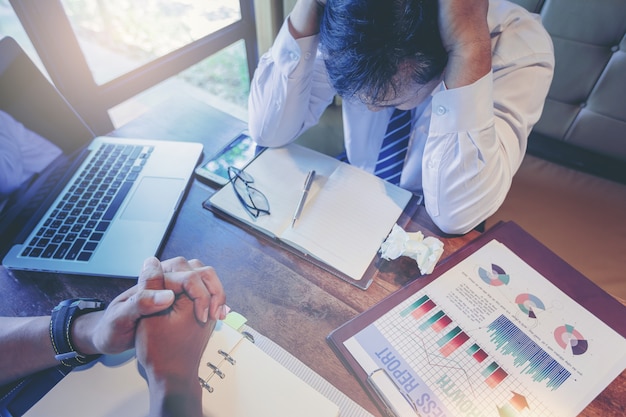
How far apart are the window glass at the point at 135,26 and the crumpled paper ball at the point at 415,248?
3.29 ft

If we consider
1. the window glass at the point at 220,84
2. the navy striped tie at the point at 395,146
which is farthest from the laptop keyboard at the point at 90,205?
the window glass at the point at 220,84

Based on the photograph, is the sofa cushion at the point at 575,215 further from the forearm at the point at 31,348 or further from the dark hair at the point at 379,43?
the forearm at the point at 31,348

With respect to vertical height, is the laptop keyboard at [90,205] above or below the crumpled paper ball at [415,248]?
below

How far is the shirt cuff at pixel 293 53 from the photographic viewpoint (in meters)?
0.86

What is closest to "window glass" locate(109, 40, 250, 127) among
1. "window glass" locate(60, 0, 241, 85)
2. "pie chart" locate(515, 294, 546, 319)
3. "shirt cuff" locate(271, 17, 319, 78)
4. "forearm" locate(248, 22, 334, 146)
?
"window glass" locate(60, 0, 241, 85)

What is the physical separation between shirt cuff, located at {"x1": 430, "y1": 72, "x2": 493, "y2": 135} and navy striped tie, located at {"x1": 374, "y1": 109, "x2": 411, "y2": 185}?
28 centimetres

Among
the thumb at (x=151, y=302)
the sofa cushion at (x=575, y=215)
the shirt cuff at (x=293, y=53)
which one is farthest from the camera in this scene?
the sofa cushion at (x=575, y=215)

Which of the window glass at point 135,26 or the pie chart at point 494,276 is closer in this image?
the pie chart at point 494,276

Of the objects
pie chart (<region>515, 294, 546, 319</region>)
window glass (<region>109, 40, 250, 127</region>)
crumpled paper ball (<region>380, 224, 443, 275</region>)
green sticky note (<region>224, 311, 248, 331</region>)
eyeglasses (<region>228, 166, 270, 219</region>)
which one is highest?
crumpled paper ball (<region>380, 224, 443, 275</region>)

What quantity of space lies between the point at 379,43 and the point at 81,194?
746mm

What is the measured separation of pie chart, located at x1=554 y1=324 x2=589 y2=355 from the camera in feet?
1.87

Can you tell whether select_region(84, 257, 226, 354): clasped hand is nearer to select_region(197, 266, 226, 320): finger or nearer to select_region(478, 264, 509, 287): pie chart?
select_region(197, 266, 226, 320): finger

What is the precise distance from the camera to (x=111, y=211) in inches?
30.5

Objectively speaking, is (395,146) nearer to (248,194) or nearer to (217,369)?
(248,194)
